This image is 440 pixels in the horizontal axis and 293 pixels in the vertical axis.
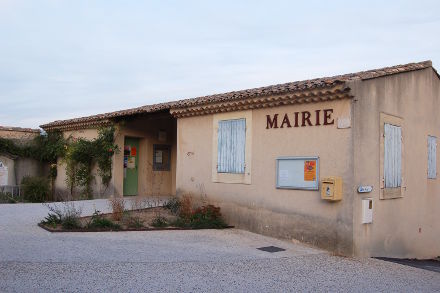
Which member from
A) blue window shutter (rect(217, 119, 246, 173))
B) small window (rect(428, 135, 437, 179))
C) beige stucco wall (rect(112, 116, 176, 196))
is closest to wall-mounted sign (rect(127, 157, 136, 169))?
beige stucco wall (rect(112, 116, 176, 196))

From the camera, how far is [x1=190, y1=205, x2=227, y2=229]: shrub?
979cm

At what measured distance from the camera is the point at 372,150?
8.50 meters

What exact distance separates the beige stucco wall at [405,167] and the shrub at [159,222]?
4099mm

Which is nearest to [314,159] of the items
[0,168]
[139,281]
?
[139,281]

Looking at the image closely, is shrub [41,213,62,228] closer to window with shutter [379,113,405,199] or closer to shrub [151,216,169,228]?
shrub [151,216,169,228]

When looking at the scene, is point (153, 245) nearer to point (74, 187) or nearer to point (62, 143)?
point (74, 187)

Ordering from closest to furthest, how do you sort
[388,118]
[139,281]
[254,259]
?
[139,281]
[254,259]
[388,118]

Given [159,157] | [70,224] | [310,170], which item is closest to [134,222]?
[70,224]

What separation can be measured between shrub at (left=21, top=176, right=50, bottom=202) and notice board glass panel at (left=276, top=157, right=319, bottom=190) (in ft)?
30.8

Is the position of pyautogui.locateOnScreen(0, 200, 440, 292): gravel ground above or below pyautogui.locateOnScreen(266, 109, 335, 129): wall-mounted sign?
below

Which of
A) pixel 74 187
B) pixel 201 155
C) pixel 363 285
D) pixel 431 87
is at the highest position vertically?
pixel 431 87

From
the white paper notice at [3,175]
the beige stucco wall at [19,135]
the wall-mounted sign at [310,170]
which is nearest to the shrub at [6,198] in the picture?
the white paper notice at [3,175]

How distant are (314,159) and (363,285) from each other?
9.64 feet

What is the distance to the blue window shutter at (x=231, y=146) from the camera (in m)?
10.0
